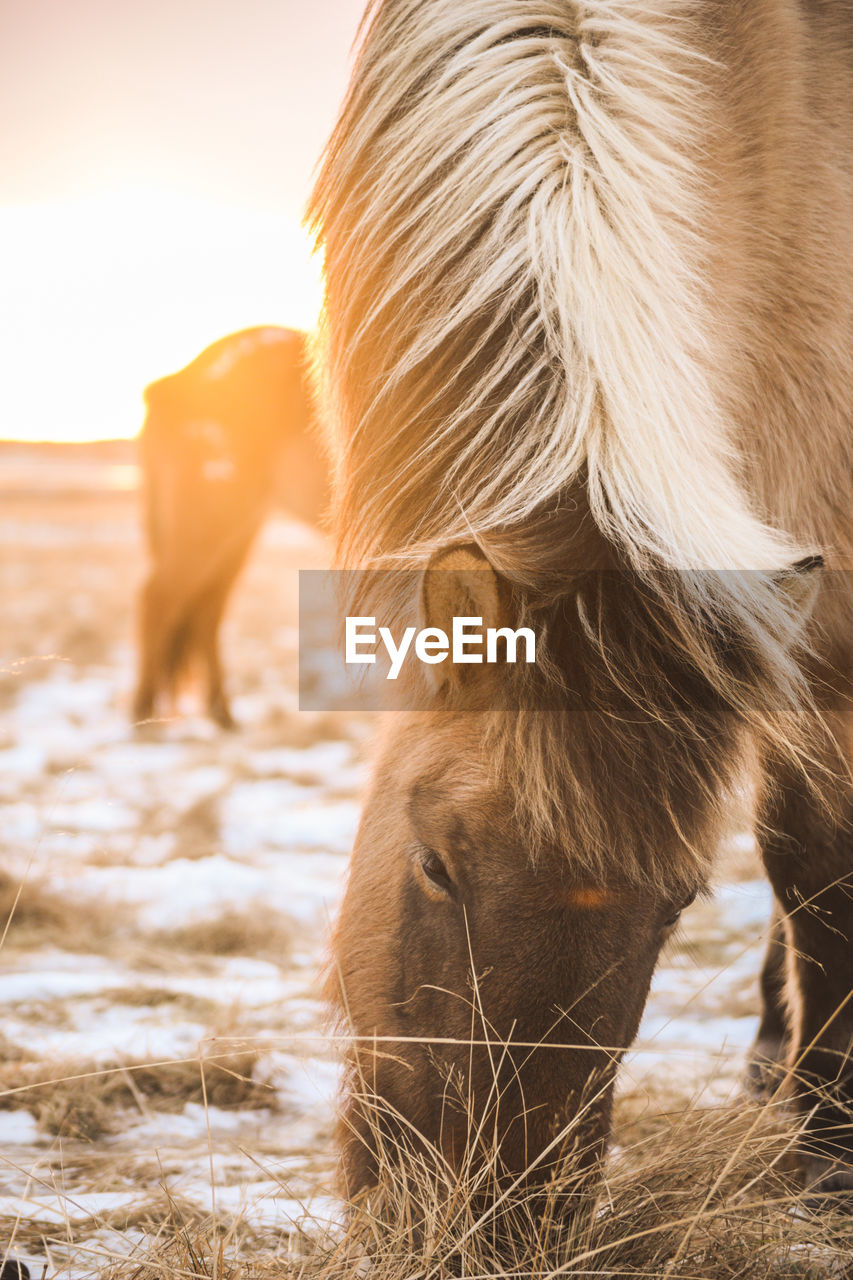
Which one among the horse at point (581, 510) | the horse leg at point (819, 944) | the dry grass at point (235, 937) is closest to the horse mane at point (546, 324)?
the horse at point (581, 510)

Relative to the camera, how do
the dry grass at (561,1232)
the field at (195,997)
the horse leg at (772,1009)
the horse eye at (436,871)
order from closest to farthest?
the dry grass at (561,1232), the horse eye at (436,871), the field at (195,997), the horse leg at (772,1009)

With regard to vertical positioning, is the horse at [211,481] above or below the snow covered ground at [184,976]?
above

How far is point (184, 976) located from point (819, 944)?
67.8 inches

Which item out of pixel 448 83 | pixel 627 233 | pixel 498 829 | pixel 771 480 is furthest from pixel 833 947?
pixel 448 83

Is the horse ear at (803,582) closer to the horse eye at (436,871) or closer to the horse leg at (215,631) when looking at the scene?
the horse eye at (436,871)

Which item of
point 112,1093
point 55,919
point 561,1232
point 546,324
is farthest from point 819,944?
point 55,919

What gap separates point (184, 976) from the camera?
2.73 meters

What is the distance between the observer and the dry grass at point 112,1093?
74.0 inches

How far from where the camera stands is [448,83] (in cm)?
154

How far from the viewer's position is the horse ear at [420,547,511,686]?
1.10 metres

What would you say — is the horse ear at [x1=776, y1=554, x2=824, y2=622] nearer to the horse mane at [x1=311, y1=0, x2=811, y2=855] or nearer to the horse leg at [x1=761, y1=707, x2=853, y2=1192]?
the horse mane at [x1=311, y1=0, x2=811, y2=855]

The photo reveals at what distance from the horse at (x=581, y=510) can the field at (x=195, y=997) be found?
0.19 meters

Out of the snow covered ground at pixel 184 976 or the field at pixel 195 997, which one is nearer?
the field at pixel 195 997

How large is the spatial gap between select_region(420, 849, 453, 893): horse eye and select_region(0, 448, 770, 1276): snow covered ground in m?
0.30
